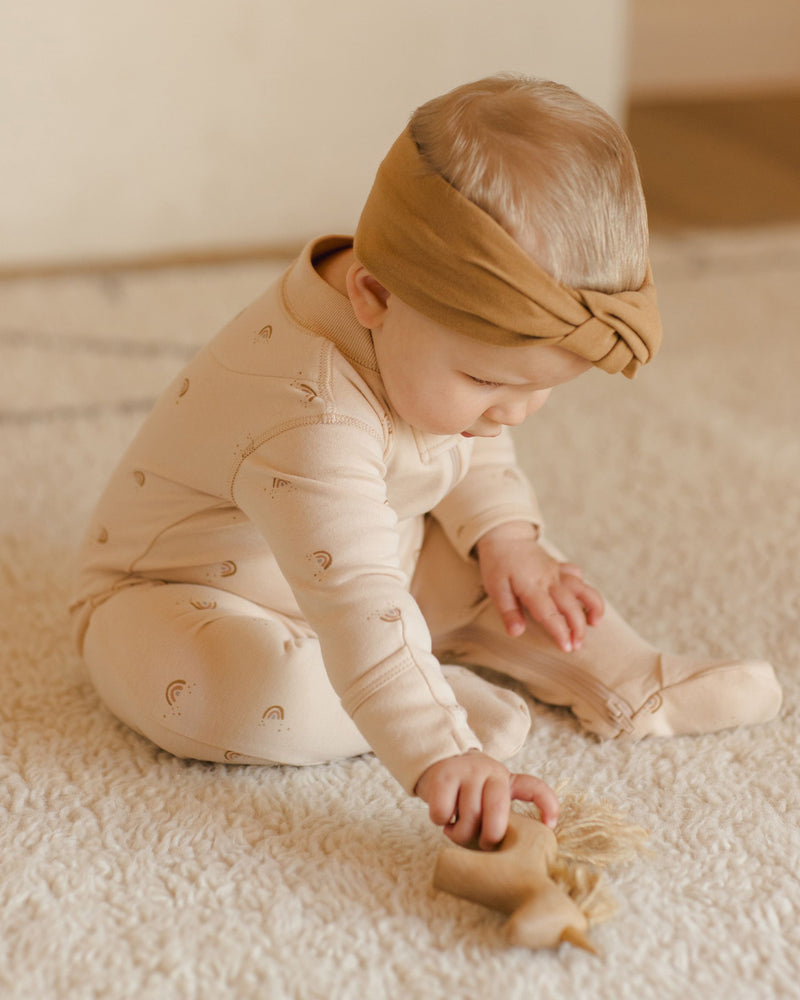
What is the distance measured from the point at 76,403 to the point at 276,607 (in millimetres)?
590

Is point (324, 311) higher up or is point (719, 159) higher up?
point (324, 311)

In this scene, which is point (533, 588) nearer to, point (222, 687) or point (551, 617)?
point (551, 617)

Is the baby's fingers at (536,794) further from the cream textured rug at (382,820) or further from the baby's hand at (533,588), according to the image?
the baby's hand at (533,588)

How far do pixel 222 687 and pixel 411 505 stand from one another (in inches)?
6.7

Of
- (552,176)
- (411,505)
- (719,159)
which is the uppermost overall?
(552,176)

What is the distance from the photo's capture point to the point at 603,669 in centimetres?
81

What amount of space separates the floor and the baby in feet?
4.17

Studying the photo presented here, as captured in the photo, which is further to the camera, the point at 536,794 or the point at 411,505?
the point at 411,505

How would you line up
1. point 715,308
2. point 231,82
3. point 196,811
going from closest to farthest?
point 196,811 < point 715,308 < point 231,82

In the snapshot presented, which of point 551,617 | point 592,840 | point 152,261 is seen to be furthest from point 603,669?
point 152,261

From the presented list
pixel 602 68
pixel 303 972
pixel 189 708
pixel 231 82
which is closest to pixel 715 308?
pixel 602 68

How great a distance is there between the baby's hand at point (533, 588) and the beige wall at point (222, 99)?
117cm

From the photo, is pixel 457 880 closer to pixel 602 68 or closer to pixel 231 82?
pixel 231 82

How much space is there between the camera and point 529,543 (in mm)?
867
